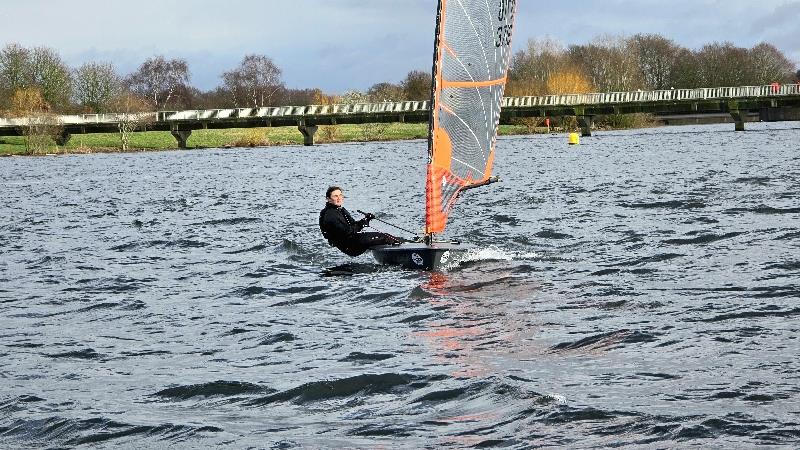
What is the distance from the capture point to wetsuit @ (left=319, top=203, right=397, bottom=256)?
68.6 feet

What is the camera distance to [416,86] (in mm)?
160625

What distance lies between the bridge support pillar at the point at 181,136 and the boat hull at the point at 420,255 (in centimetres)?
9607

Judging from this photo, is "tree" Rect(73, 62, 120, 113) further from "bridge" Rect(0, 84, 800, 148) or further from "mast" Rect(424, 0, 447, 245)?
"mast" Rect(424, 0, 447, 245)

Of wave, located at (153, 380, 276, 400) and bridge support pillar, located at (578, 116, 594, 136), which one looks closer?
wave, located at (153, 380, 276, 400)

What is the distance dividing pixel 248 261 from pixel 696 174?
26518 mm

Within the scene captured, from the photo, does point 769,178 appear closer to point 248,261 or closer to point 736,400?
point 248,261

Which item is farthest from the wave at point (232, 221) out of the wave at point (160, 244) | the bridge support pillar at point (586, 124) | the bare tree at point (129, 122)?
the bare tree at point (129, 122)

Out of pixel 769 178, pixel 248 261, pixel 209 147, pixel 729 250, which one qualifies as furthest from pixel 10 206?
pixel 209 147

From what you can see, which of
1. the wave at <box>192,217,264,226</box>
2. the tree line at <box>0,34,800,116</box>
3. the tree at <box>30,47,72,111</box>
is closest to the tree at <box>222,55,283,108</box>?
the tree line at <box>0,34,800,116</box>

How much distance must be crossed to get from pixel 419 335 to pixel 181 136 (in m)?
103

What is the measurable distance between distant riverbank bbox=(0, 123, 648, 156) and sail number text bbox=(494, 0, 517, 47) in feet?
302

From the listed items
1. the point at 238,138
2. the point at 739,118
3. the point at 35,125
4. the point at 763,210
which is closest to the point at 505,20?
the point at 763,210

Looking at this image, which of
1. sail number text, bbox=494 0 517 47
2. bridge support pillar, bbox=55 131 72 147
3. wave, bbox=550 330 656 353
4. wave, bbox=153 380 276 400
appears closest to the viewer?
wave, bbox=153 380 276 400

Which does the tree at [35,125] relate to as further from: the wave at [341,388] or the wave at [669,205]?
the wave at [341,388]
